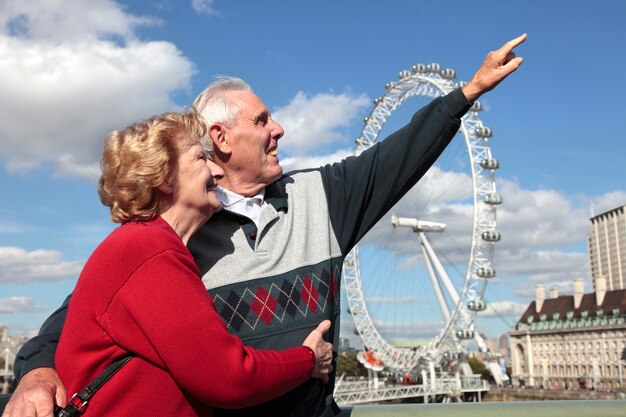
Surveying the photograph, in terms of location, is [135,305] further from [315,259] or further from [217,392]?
[315,259]

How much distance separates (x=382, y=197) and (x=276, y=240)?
39 cm

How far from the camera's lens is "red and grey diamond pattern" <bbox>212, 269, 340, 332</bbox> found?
6.41 feet

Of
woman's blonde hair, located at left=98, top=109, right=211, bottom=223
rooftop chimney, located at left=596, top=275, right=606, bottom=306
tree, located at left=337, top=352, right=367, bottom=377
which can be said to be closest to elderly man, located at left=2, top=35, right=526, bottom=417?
woman's blonde hair, located at left=98, top=109, right=211, bottom=223

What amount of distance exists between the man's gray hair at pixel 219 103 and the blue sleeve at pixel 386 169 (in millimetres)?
332

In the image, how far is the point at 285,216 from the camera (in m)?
2.18

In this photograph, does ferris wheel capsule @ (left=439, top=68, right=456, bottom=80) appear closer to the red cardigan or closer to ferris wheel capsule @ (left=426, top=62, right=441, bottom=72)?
ferris wheel capsule @ (left=426, top=62, right=441, bottom=72)

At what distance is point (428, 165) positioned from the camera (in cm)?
A: 235

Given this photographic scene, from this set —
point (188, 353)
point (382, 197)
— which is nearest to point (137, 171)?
point (188, 353)

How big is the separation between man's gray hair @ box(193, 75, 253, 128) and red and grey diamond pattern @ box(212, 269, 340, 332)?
1.77 feet

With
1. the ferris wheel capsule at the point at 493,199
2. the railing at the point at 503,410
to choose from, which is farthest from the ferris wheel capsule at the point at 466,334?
the railing at the point at 503,410

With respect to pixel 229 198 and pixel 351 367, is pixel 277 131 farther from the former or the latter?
pixel 351 367

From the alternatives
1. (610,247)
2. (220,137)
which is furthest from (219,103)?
(610,247)

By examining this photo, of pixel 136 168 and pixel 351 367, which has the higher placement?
pixel 136 168

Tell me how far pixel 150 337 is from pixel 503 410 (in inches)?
42.3
